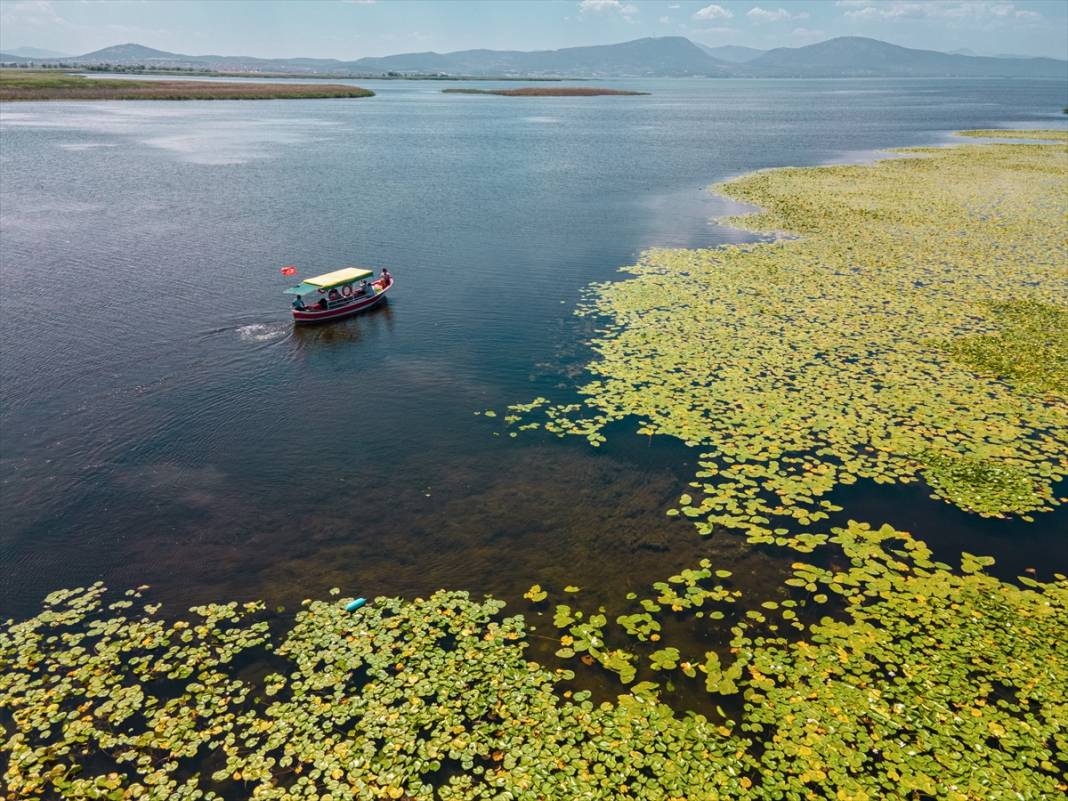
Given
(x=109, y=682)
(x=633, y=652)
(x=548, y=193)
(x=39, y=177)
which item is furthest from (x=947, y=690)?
(x=39, y=177)

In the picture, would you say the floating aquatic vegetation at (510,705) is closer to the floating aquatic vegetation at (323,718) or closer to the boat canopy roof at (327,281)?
the floating aquatic vegetation at (323,718)

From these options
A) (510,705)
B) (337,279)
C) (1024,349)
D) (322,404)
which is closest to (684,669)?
(510,705)

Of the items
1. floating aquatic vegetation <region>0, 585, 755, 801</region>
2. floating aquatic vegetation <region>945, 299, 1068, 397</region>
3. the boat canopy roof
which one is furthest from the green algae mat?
the boat canopy roof

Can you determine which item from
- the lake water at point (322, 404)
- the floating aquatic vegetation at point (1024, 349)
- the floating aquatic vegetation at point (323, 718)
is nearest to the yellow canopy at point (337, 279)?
the lake water at point (322, 404)

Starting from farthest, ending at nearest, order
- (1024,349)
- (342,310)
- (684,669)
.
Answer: (342,310), (1024,349), (684,669)

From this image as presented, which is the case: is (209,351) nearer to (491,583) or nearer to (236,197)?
(491,583)

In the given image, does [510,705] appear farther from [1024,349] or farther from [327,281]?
[1024,349]
